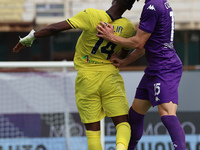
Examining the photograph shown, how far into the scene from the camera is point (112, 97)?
3809 millimetres

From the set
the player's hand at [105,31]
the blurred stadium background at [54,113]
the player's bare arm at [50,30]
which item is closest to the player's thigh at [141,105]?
the player's hand at [105,31]

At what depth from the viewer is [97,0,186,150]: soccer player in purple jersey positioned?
3.46m

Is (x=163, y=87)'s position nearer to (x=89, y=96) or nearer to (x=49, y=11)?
(x=89, y=96)

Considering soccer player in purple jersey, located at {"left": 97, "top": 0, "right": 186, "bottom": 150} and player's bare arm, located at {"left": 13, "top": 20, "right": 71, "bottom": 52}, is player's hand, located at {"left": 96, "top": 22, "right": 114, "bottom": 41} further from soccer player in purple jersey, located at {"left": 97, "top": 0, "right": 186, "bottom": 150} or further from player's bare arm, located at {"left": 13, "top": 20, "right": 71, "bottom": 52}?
player's bare arm, located at {"left": 13, "top": 20, "right": 71, "bottom": 52}

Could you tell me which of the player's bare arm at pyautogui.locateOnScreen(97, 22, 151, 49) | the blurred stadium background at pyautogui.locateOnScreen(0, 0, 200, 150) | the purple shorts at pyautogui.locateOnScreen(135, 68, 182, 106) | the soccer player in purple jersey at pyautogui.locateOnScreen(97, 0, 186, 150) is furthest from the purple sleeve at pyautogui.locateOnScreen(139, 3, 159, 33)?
the blurred stadium background at pyautogui.locateOnScreen(0, 0, 200, 150)

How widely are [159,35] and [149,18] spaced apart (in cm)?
20

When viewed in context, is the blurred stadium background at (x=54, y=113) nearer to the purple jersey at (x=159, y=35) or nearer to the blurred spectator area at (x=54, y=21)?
the purple jersey at (x=159, y=35)

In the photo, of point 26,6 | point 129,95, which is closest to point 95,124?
point 129,95

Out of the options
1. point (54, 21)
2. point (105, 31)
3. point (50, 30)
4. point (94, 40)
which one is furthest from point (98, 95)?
point (54, 21)

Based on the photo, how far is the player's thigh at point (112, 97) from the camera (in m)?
3.79

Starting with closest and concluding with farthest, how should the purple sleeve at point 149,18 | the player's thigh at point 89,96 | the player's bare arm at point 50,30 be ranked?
the purple sleeve at point 149,18
the player's bare arm at point 50,30
the player's thigh at point 89,96

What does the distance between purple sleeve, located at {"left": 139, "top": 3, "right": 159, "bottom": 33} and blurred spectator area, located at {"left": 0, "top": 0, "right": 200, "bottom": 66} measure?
396 inches

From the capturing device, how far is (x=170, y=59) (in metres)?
3.59

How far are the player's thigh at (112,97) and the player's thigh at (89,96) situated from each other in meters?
0.07
